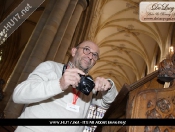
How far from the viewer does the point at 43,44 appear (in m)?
5.21

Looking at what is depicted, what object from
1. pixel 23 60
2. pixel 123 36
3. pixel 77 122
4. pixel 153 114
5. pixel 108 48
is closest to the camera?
pixel 77 122

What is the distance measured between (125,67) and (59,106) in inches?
849

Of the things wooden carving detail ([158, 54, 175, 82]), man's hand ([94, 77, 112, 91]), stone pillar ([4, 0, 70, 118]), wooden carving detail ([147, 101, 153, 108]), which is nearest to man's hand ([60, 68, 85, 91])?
man's hand ([94, 77, 112, 91])

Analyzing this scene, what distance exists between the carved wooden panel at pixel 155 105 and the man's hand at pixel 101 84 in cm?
18

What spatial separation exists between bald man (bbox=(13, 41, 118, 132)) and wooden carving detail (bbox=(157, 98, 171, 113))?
0.31m

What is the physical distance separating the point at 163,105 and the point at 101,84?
386mm

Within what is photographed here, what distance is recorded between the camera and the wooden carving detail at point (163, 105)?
120 centimetres

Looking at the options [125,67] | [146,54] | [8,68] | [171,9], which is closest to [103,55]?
[125,67]

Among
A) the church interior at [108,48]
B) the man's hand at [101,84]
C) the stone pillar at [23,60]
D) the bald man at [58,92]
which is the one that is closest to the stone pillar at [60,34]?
the church interior at [108,48]

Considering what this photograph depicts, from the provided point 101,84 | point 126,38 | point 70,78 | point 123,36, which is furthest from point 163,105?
point 126,38

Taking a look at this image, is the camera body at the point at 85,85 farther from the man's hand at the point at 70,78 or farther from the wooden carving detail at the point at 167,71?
the wooden carving detail at the point at 167,71

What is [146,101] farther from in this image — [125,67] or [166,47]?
[125,67]

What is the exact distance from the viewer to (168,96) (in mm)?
1226

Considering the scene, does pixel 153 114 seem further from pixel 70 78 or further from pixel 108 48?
pixel 108 48
